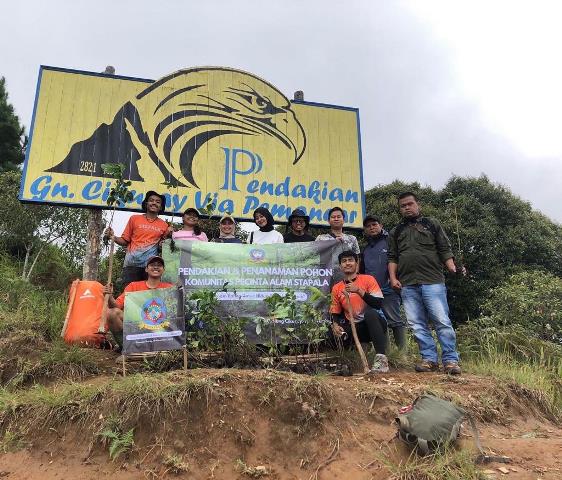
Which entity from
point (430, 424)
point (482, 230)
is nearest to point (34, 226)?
point (430, 424)

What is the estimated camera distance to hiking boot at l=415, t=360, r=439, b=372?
180 inches

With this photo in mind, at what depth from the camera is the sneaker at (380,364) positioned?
4285 mm

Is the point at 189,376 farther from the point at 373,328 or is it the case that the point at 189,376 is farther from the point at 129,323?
the point at 373,328

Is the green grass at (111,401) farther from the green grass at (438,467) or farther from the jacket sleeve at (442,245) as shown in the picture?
the jacket sleeve at (442,245)

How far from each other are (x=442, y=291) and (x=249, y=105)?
4.51m

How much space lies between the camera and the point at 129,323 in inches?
156

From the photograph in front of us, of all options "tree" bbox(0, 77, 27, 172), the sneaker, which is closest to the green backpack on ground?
the sneaker

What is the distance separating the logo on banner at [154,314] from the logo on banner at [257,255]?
1.08 metres

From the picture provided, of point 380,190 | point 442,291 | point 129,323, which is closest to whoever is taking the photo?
point 129,323

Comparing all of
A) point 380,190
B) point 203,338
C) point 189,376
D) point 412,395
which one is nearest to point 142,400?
point 189,376

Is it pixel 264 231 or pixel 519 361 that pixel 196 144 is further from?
pixel 519 361

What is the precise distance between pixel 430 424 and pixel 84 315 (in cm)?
352

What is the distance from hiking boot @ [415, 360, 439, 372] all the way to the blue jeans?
40mm

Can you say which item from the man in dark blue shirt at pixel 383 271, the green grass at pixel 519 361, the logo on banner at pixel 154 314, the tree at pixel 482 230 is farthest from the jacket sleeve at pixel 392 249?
the tree at pixel 482 230
